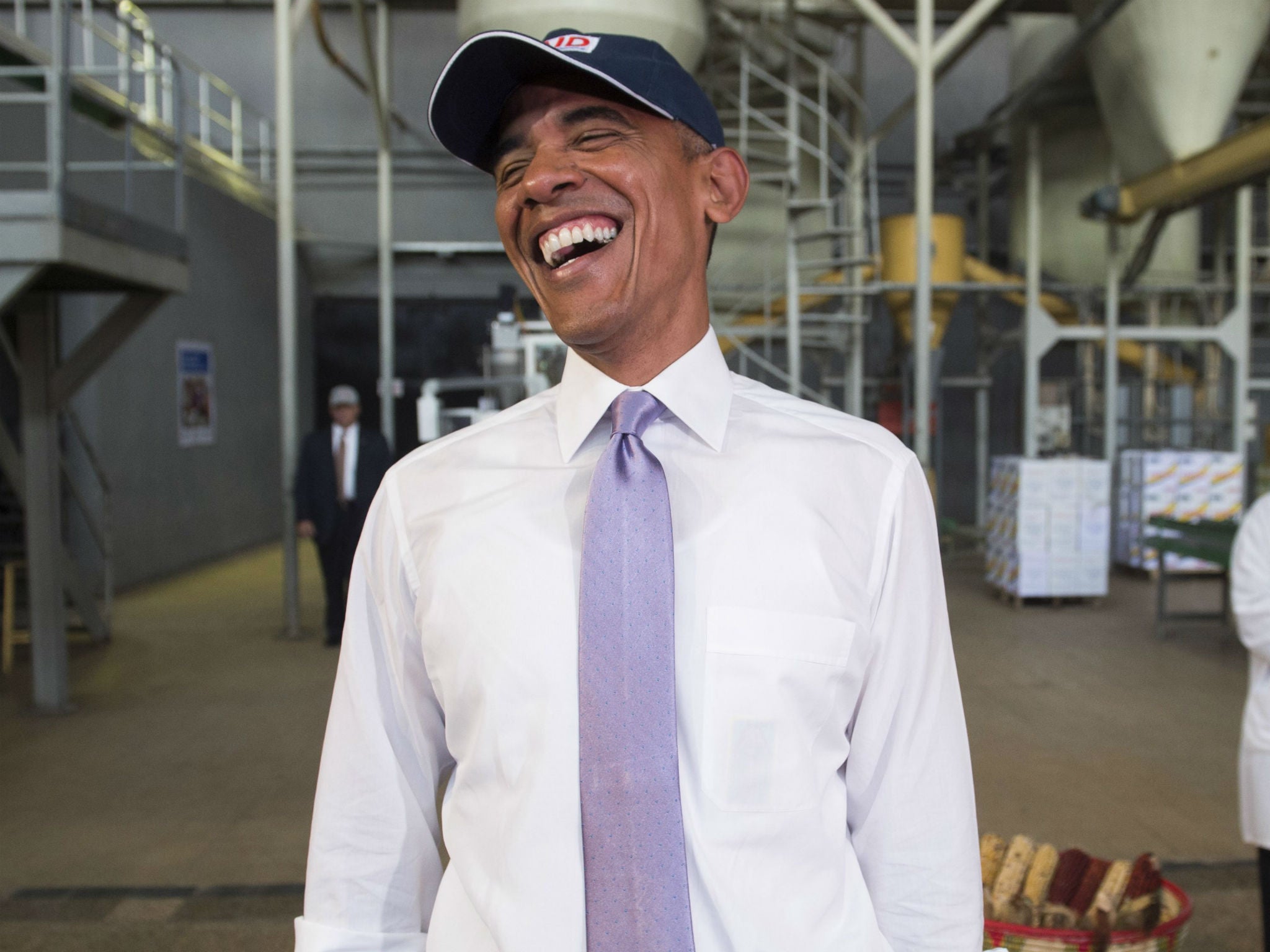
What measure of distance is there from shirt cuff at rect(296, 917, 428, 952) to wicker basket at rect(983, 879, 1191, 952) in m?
1.63

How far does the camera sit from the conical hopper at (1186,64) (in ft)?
29.4

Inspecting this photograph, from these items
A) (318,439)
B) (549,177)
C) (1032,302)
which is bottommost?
(318,439)

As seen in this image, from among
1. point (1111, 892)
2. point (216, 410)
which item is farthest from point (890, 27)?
point (216, 410)

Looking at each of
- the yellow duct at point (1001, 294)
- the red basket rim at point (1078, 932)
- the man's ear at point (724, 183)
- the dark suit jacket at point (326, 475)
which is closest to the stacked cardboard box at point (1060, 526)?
the yellow duct at point (1001, 294)

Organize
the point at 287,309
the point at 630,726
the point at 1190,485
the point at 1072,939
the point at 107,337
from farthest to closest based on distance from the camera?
the point at 1190,485
the point at 287,309
the point at 107,337
the point at 1072,939
the point at 630,726

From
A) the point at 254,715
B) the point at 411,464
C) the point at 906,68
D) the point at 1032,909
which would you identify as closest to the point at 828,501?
the point at 411,464

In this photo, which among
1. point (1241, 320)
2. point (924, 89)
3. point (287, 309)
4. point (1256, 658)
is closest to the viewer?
point (1256, 658)

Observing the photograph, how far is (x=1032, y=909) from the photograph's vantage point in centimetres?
276

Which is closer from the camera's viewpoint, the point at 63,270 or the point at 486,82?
the point at 486,82

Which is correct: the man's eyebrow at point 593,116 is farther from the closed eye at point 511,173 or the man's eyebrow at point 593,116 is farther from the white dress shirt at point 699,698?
the white dress shirt at point 699,698

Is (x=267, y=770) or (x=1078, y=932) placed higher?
(x=1078, y=932)

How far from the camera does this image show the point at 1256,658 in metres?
2.67

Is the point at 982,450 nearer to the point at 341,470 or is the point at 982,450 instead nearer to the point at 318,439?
the point at 341,470

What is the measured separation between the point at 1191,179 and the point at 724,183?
8.68 metres
